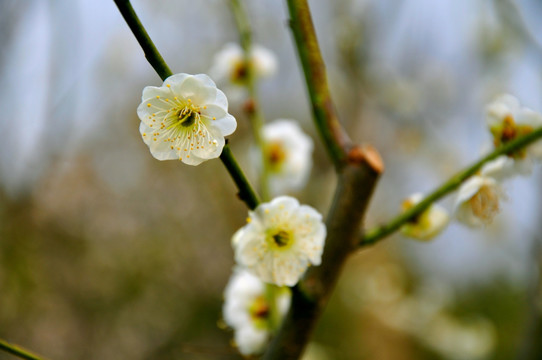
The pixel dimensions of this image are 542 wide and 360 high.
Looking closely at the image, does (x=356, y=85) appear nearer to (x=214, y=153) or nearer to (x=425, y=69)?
(x=425, y=69)

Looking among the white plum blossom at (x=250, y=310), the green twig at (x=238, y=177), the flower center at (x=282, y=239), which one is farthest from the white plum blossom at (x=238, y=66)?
the green twig at (x=238, y=177)

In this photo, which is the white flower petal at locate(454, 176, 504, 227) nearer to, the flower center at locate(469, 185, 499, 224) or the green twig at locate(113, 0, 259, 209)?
the flower center at locate(469, 185, 499, 224)

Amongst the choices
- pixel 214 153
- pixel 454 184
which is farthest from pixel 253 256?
pixel 454 184

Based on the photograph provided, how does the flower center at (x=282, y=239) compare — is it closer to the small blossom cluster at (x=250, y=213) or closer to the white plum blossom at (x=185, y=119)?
the small blossom cluster at (x=250, y=213)

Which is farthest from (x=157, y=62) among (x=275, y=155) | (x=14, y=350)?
(x=275, y=155)

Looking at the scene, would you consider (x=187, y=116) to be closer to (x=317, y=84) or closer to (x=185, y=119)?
(x=185, y=119)

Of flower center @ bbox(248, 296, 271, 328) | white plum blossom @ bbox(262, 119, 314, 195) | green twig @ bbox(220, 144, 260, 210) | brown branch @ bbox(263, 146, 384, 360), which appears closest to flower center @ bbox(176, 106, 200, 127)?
green twig @ bbox(220, 144, 260, 210)
